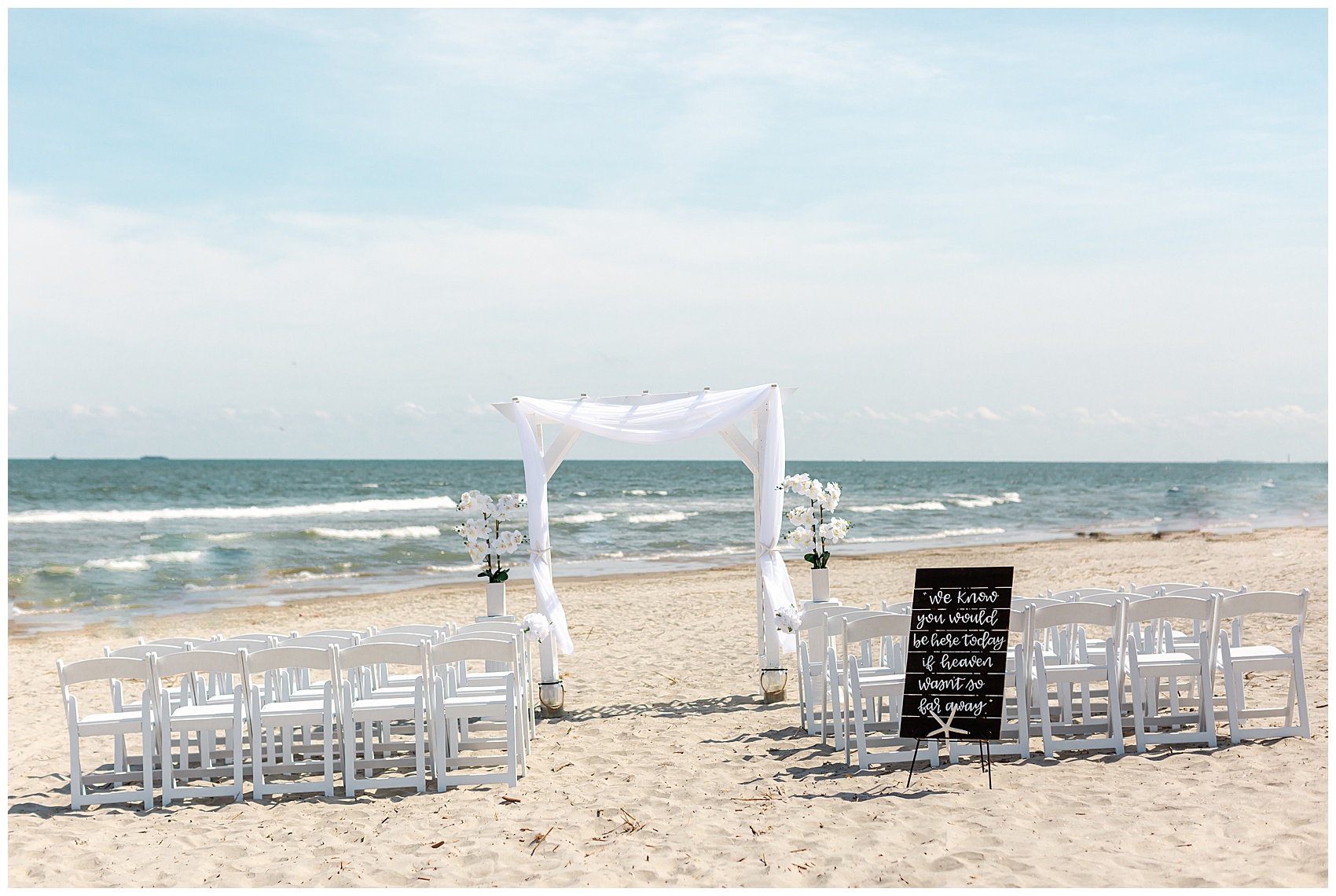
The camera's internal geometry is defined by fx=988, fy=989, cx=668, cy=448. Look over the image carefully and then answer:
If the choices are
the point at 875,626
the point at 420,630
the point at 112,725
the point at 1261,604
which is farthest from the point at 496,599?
the point at 1261,604

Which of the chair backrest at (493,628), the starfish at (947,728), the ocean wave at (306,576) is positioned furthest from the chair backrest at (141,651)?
the ocean wave at (306,576)

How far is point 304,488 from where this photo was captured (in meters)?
48.4

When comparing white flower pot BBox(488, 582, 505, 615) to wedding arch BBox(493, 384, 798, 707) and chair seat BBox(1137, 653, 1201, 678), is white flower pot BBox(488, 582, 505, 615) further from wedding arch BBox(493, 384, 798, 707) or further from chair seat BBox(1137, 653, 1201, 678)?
chair seat BBox(1137, 653, 1201, 678)

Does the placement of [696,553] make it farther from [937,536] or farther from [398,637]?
[398,637]

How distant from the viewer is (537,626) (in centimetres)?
744

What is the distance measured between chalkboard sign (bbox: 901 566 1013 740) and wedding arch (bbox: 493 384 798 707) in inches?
87.6

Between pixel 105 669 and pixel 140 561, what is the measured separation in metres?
19.6

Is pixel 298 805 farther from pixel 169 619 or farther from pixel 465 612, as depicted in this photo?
pixel 169 619

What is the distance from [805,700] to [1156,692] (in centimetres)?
221

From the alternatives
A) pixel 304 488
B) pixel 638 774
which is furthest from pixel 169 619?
pixel 304 488

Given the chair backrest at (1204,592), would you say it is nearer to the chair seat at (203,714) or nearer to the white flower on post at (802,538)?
the white flower on post at (802,538)

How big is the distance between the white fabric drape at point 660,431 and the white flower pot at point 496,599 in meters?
0.29

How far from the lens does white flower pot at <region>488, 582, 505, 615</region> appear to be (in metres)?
7.81

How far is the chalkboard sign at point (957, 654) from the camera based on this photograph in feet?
17.4
